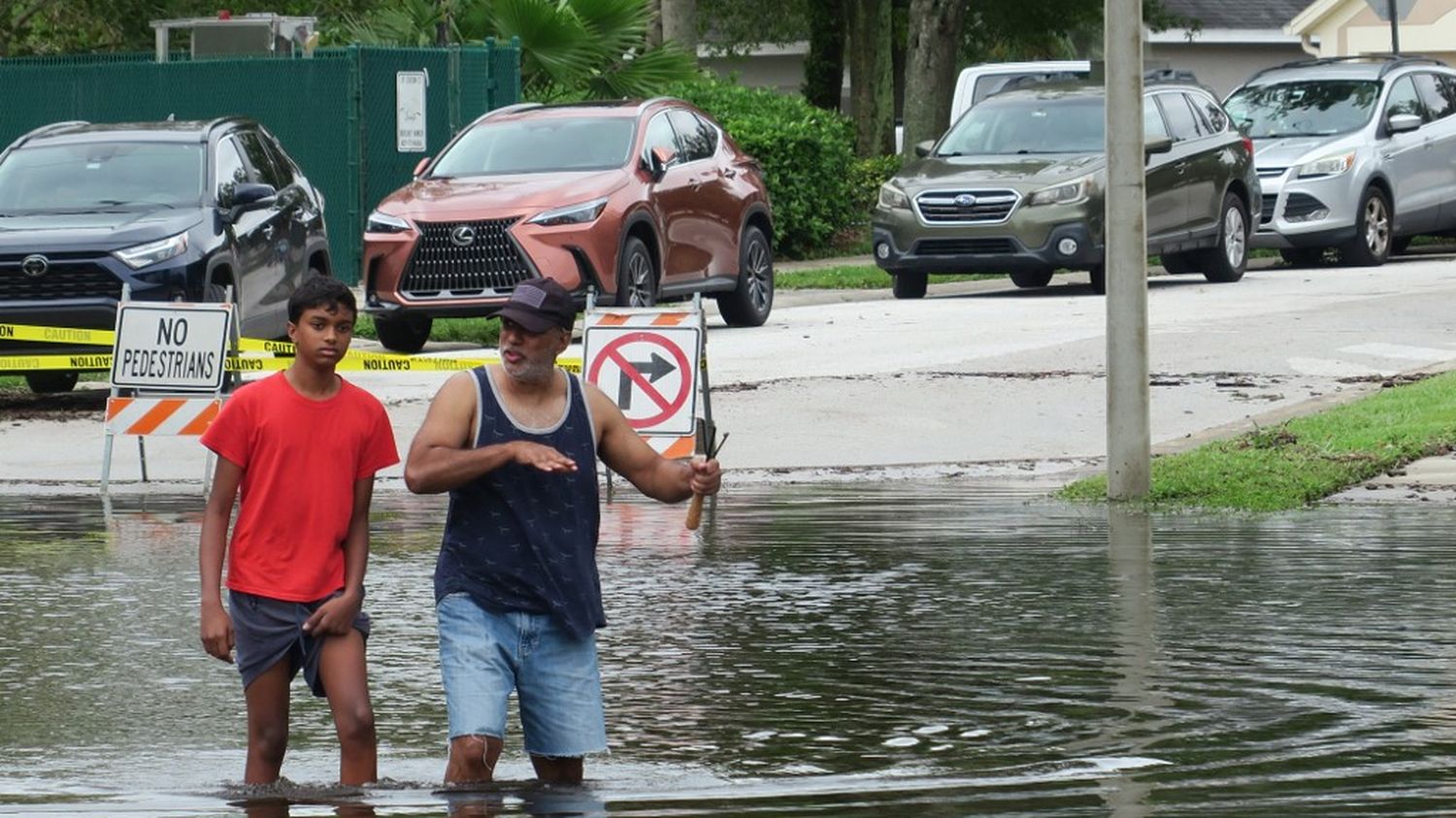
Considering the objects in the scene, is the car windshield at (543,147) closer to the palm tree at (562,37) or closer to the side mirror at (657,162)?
the side mirror at (657,162)

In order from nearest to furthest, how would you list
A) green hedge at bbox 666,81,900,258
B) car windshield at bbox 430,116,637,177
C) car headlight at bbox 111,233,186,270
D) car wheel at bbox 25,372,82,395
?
car headlight at bbox 111,233,186,270 → car wheel at bbox 25,372,82,395 → car windshield at bbox 430,116,637,177 → green hedge at bbox 666,81,900,258

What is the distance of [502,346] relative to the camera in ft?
21.4

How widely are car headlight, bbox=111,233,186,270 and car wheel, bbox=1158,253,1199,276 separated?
35.5 ft

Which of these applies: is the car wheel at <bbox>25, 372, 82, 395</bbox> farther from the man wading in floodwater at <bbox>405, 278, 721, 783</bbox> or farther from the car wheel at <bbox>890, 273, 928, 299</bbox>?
the man wading in floodwater at <bbox>405, 278, 721, 783</bbox>

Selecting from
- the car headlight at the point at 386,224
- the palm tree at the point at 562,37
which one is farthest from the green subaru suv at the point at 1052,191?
the palm tree at the point at 562,37

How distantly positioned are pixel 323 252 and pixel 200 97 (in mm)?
9011

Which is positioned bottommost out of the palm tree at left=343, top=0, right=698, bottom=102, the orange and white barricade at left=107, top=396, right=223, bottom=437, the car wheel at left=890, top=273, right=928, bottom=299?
the orange and white barricade at left=107, top=396, right=223, bottom=437

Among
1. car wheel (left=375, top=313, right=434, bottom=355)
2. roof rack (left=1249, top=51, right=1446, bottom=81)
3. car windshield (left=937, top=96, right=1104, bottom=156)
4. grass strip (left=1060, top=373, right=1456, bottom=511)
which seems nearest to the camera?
grass strip (left=1060, top=373, right=1456, bottom=511)

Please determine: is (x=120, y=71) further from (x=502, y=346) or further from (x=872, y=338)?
(x=502, y=346)

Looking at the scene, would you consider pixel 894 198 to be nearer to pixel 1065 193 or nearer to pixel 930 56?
pixel 1065 193

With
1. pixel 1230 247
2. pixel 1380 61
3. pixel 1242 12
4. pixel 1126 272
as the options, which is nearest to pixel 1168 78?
pixel 1230 247

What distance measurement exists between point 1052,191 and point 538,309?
674 inches

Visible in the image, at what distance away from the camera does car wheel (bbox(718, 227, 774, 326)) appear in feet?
71.8

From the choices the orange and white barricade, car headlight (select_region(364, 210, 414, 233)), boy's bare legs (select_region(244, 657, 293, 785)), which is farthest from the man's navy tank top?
car headlight (select_region(364, 210, 414, 233))
